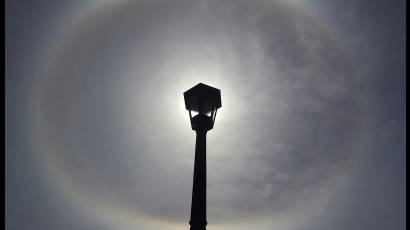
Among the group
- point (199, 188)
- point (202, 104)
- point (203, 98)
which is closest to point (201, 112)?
point (202, 104)

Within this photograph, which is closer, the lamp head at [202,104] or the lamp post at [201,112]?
the lamp post at [201,112]

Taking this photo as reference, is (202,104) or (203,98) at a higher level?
(203,98)

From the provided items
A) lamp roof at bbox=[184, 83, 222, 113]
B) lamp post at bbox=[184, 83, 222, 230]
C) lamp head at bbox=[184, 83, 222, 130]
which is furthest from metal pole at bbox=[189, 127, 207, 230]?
lamp roof at bbox=[184, 83, 222, 113]

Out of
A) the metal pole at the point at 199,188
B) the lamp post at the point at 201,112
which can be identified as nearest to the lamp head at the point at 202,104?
the lamp post at the point at 201,112

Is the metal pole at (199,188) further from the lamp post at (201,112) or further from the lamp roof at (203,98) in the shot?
the lamp roof at (203,98)

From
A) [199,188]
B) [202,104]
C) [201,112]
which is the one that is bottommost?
[199,188]

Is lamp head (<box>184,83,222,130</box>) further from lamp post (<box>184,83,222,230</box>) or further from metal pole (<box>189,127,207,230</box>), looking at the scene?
metal pole (<box>189,127,207,230</box>)

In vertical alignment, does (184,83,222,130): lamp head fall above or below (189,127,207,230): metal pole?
above

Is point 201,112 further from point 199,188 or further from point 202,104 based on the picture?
point 199,188

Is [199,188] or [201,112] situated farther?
[201,112]
